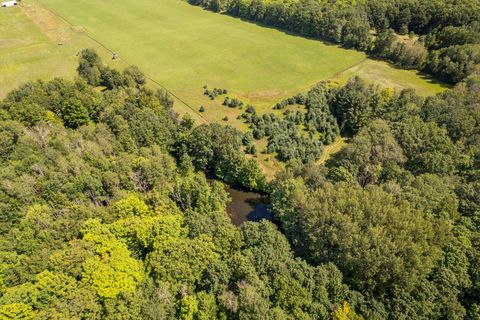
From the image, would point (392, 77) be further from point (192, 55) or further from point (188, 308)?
point (188, 308)

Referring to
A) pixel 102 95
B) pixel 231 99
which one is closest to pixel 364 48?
pixel 231 99

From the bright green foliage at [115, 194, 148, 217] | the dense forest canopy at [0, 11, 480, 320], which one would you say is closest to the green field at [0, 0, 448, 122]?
the dense forest canopy at [0, 11, 480, 320]

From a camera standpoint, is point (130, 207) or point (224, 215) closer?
point (224, 215)

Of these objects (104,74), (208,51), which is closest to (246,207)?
(104,74)

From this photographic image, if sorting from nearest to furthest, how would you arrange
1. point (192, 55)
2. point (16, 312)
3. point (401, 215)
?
point (16, 312), point (401, 215), point (192, 55)

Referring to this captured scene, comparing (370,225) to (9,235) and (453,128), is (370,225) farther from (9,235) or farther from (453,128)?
(9,235)

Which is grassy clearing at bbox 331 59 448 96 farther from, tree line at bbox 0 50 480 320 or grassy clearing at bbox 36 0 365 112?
tree line at bbox 0 50 480 320

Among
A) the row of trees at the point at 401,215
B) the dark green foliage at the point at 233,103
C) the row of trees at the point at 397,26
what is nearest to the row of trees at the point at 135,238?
the row of trees at the point at 401,215
